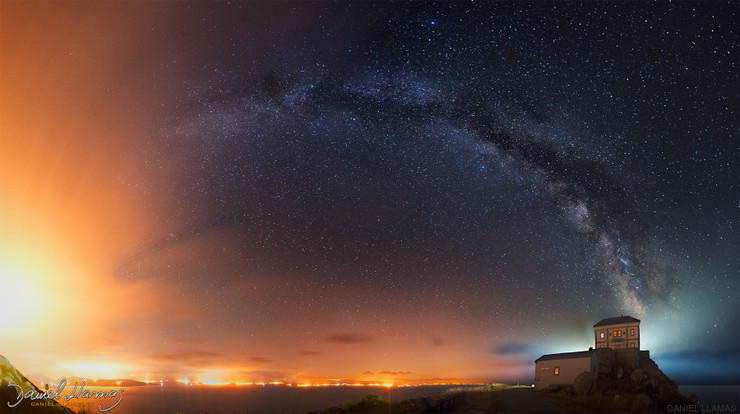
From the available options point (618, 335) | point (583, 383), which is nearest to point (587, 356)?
point (583, 383)

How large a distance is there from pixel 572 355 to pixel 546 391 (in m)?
4.12

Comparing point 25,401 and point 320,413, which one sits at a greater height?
point 25,401

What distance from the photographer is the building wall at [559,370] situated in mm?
37938

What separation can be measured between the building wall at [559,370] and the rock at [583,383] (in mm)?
1892

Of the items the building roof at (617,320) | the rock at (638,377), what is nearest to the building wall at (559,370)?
the rock at (638,377)

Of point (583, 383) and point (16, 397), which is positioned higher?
point (16, 397)

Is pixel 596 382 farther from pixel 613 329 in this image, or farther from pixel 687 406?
pixel 613 329

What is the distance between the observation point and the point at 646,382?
34.7 meters

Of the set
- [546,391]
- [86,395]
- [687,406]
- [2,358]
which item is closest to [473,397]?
[546,391]

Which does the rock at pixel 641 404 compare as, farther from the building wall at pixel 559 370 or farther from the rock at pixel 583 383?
the building wall at pixel 559 370

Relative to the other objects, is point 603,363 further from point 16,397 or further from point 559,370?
point 16,397

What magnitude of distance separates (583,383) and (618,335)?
1877cm

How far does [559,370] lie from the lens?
132 ft

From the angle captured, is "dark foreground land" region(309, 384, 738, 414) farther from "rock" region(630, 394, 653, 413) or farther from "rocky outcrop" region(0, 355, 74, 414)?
"rocky outcrop" region(0, 355, 74, 414)
